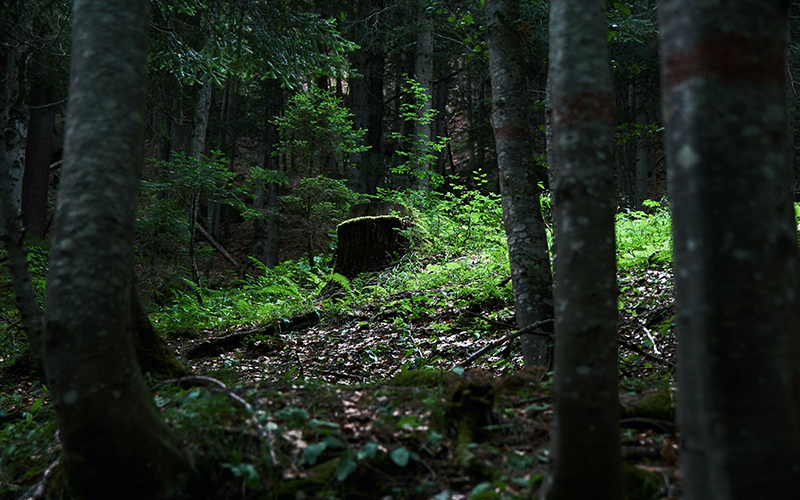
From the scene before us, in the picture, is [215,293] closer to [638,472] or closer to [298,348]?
[298,348]

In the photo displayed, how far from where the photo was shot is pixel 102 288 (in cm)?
220

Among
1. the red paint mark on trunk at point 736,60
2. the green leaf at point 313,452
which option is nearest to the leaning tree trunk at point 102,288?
the green leaf at point 313,452

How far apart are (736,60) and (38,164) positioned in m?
15.6

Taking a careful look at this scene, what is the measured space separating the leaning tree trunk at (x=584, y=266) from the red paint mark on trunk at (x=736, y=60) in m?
0.65

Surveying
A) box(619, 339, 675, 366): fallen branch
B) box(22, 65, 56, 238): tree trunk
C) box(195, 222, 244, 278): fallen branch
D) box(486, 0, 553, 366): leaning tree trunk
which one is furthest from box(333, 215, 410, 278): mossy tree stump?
box(22, 65, 56, 238): tree trunk

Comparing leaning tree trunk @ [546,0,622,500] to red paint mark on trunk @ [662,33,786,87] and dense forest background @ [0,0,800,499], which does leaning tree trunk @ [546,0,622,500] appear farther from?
red paint mark on trunk @ [662,33,786,87]

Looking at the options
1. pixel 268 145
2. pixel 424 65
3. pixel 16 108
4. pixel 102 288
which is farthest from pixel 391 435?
pixel 268 145

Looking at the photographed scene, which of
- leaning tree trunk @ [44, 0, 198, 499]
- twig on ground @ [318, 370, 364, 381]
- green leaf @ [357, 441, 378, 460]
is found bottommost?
twig on ground @ [318, 370, 364, 381]

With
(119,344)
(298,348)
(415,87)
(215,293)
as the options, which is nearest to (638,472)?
(119,344)

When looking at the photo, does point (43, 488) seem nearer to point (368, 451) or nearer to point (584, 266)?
point (368, 451)

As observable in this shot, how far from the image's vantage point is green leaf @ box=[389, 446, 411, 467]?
2320 millimetres

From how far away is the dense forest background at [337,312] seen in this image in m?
2.25

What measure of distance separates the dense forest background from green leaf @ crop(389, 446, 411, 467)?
3 cm

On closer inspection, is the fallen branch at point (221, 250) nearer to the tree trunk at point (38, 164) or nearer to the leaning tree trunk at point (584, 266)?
the tree trunk at point (38, 164)
